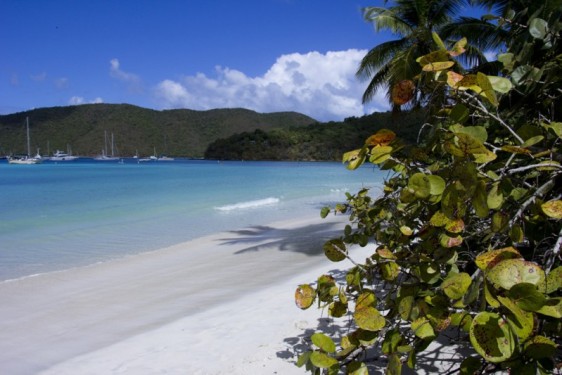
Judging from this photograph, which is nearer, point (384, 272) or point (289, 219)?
point (384, 272)

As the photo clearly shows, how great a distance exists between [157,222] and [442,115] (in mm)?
12240

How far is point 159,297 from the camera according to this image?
5414 millimetres

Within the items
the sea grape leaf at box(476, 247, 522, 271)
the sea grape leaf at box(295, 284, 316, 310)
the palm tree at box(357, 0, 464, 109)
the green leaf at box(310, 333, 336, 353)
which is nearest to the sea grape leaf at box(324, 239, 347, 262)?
the sea grape leaf at box(295, 284, 316, 310)

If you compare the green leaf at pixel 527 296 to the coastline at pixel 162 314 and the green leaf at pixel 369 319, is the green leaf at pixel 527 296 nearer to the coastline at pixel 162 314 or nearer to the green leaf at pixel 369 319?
the green leaf at pixel 369 319

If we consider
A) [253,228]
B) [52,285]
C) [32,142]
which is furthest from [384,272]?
[32,142]

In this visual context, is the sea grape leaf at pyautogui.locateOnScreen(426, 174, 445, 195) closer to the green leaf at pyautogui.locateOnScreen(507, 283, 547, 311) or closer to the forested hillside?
the green leaf at pyautogui.locateOnScreen(507, 283, 547, 311)

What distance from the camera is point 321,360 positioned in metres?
1.42

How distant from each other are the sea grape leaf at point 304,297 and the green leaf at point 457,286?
0.63 meters

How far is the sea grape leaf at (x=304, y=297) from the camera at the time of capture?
167 centimetres

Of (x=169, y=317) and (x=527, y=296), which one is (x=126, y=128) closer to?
(x=169, y=317)

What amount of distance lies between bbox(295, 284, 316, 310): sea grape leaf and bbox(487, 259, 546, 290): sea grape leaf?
0.82 metres

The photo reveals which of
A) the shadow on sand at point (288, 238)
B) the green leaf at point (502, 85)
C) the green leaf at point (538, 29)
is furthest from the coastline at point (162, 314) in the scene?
the green leaf at point (538, 29)

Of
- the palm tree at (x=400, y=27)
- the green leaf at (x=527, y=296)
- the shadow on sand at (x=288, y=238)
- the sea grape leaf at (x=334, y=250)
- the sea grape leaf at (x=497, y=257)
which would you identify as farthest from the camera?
the palm tree at (x=400, y=27)

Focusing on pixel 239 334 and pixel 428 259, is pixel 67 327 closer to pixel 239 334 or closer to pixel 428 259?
pixel 239 334
